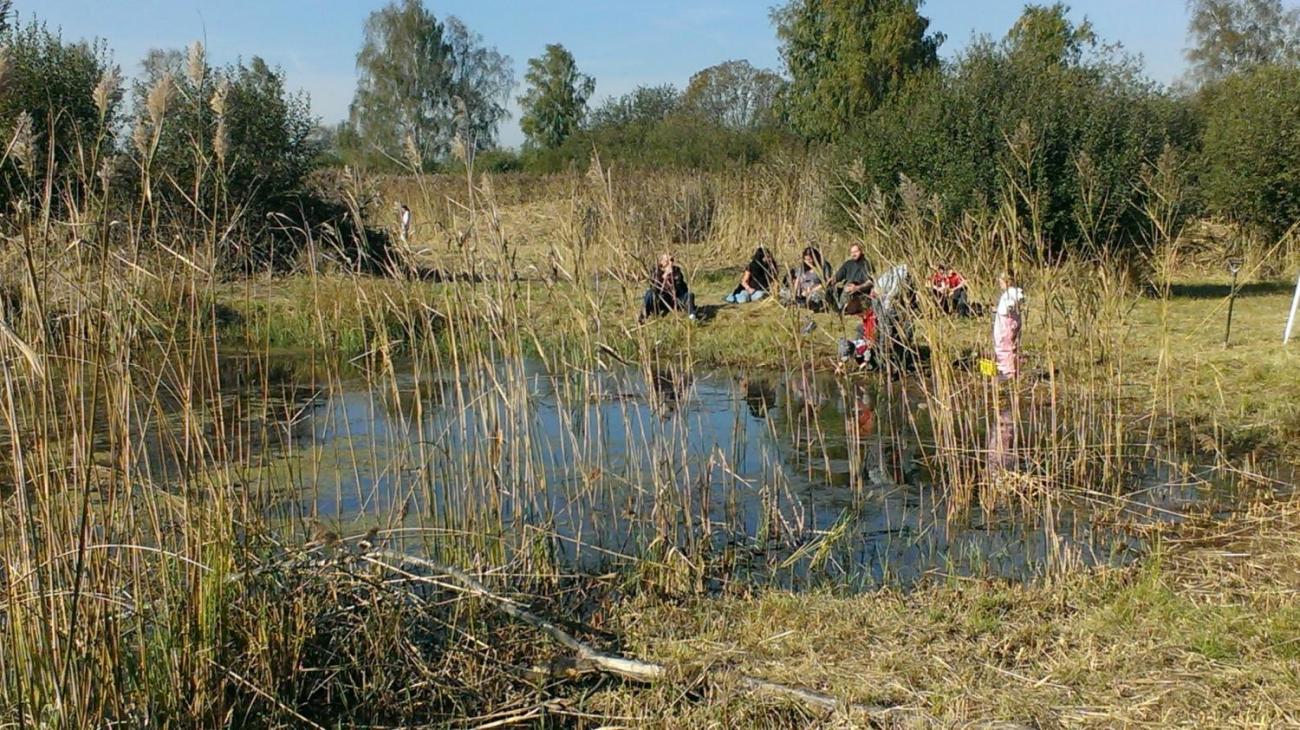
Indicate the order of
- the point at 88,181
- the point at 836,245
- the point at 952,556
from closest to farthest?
the point at 88,181 → the point at 952,556 → the point at 836,245

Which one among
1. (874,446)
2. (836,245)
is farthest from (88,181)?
(836,245)

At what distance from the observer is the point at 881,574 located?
217 inches

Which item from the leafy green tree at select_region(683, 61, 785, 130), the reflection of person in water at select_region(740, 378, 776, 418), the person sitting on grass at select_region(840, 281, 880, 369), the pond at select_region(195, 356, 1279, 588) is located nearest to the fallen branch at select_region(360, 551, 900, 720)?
the pond at select_region(195, 356, 1279, 588)

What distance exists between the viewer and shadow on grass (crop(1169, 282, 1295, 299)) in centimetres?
1591

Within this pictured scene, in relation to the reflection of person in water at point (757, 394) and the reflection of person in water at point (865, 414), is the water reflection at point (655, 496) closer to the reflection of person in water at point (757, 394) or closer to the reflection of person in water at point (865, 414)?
the reflection of person in water at point (865, 414)

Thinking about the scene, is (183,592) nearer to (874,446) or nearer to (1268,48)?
(874,446)

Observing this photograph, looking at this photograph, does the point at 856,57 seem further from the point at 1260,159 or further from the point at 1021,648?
the point at 1021,648

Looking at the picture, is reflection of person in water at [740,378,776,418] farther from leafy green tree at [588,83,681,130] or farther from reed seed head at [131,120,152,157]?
leafy green tree at [588,83,681,130]

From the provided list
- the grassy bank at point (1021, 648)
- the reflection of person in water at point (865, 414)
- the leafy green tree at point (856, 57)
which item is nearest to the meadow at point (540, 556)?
the grassy bank at point (1021, 648)

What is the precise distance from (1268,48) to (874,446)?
141 ft

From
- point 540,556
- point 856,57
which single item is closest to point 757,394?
point 540,556

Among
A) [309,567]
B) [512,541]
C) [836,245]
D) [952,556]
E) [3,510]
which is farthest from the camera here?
[836,245]

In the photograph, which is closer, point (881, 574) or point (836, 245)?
point (881, 574)

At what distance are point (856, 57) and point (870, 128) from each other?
16458 mm
